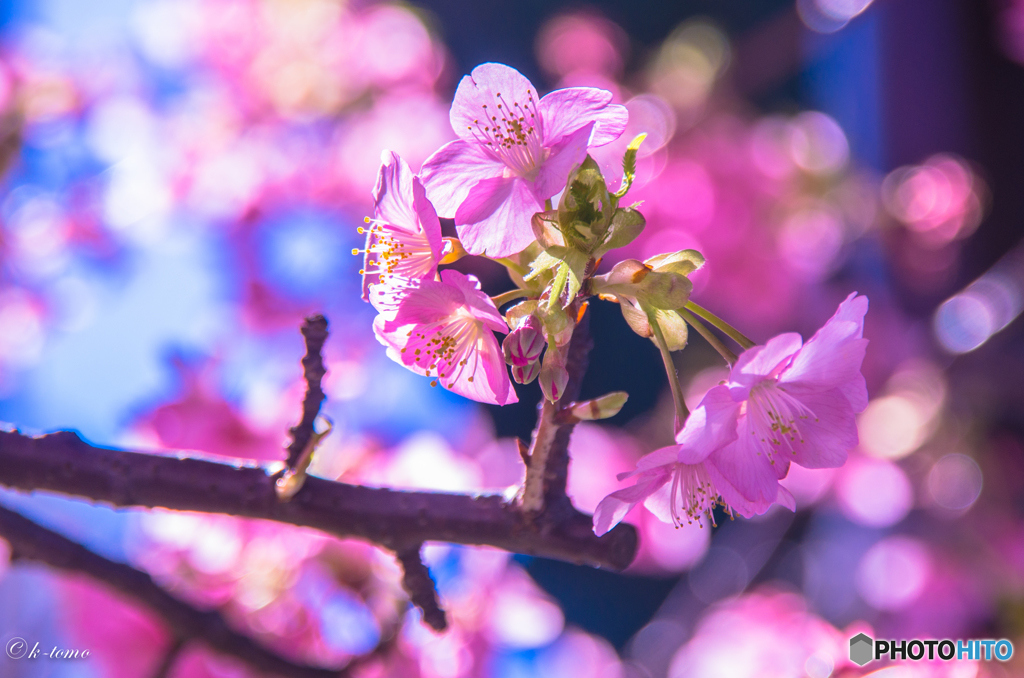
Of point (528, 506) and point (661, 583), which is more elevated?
point (528, 506)

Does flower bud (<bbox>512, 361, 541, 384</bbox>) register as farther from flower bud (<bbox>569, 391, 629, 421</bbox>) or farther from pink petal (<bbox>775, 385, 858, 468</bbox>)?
pink petal (<bbox>775, 385, 858, 468</bbox>)

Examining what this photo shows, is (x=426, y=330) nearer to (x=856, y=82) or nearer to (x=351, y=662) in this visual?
(x=351, y=662)

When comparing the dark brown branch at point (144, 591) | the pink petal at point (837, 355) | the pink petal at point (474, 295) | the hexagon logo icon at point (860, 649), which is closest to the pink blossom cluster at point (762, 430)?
the pink petal at point (837, 355)

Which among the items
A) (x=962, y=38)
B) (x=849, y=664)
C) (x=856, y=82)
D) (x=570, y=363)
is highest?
(x=962, y=38)

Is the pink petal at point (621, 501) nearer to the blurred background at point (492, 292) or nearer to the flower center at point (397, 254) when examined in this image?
the flower center at point (397, 254)

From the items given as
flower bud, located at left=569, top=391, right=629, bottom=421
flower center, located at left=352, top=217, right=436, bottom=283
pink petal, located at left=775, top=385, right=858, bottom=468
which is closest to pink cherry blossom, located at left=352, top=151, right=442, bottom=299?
flower center, located at left=352, top=217, right=436, bottom=283

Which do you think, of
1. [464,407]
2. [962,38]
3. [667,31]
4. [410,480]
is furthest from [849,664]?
[962,38]

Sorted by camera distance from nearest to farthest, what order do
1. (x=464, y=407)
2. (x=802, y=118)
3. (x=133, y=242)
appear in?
(x=133, y=242) < (x=464, y=407) < (x=802, y=118)

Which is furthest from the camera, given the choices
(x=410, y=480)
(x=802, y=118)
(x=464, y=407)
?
(x=802, y=118)
